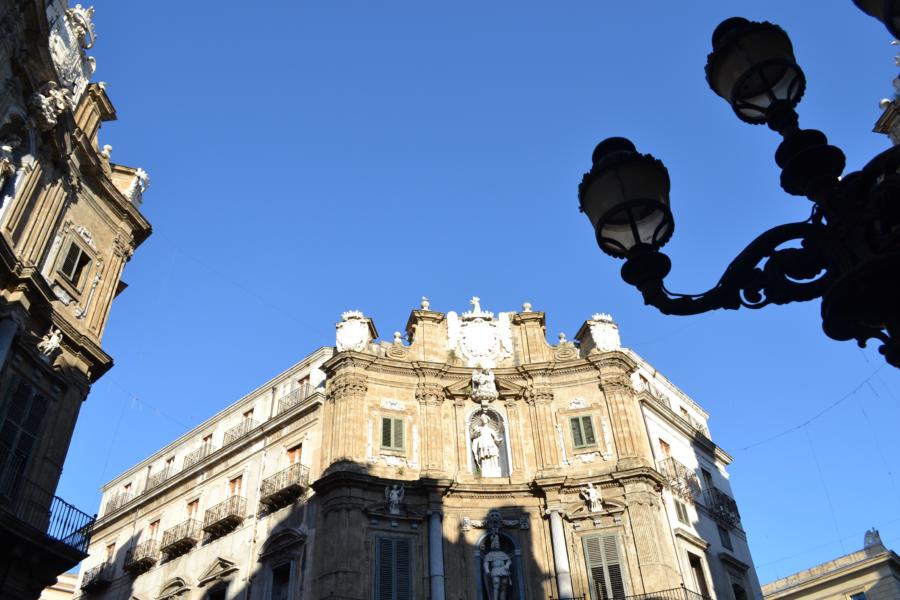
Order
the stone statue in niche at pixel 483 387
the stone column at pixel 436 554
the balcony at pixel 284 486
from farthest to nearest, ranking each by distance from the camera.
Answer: the stone statue in niche at pixel 483 387, the balcony at pixel 284 486, the stone column at pixel 436 554

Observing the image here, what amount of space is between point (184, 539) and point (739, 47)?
1211 inches

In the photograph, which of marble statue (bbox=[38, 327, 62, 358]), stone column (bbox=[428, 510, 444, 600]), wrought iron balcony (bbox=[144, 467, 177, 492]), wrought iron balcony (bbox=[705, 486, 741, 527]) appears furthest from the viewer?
wrought iron balcony (bbox=[144, 467, 177, 492])

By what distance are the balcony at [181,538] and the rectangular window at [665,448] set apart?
18.9 metres

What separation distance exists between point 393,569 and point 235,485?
899cm

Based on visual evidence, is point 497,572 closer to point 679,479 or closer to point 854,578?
point 679,479

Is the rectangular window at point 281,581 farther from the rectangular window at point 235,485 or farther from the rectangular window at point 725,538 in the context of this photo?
the rectangular window at point 725,538

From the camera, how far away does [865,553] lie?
1640 inches

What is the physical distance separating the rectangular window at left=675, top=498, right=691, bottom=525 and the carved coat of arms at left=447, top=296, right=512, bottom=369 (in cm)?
874

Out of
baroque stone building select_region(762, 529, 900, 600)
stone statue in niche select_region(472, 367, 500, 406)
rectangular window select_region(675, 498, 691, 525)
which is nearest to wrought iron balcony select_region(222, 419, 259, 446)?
stone statue in niche select_region(472, 367, 500, 406)

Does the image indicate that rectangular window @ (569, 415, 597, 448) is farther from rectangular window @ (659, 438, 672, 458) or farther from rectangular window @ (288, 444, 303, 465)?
rectangular window @ (288, 444, 303, 465)

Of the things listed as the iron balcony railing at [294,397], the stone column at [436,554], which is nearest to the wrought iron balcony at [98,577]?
the iron balcony railing at [294,397]

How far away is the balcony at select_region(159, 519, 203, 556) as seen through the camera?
30.9 metres

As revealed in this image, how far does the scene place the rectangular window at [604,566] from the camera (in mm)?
25531

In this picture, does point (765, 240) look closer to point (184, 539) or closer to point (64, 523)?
point (64, 523)
